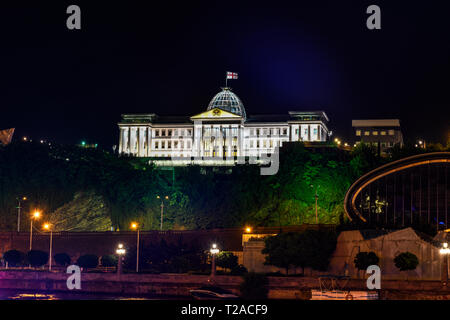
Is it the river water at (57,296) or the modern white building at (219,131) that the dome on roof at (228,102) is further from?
the river water at (57,296)

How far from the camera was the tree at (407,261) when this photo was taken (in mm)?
65500

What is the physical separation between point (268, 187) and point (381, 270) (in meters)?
39.3

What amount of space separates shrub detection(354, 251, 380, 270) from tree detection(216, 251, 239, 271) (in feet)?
44.7

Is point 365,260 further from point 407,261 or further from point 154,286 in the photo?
point 154,286

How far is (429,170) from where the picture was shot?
254 feet

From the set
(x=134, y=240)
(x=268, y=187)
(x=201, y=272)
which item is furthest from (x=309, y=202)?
(x=201, y=272)

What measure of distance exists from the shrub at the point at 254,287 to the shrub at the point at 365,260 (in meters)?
7.47

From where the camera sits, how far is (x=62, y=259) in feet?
279

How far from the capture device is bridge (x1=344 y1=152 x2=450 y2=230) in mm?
76688

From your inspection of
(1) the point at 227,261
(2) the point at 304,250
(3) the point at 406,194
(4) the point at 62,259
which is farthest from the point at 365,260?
(4) the point at 62,259

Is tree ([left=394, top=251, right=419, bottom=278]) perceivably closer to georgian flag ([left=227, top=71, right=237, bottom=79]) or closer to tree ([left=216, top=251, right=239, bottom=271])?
tree ([left=216, top=251, right=239, bottom=271])

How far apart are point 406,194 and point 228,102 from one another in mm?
90785

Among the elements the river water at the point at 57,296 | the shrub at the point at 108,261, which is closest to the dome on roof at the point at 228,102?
the shrub at the point at 108,261

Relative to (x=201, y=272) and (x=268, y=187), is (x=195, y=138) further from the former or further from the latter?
(x=201, y=272)
